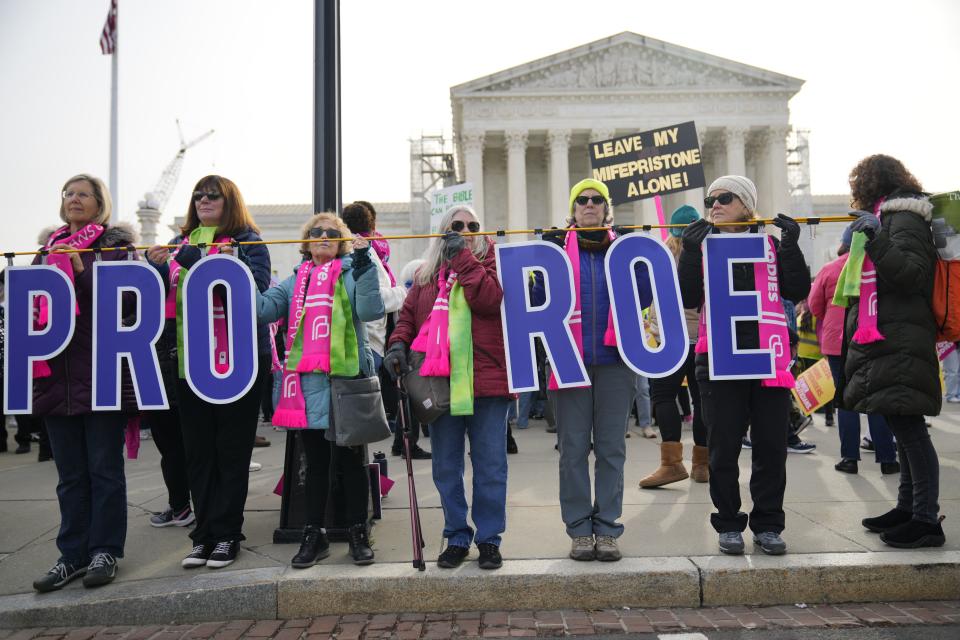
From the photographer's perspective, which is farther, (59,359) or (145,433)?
(145,433)

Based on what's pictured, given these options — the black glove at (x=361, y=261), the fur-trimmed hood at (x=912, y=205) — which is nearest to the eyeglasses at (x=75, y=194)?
the black glove at (x=361, y=261)

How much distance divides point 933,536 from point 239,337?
3955 millimetres

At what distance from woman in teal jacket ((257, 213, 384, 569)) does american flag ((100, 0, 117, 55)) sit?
19000 mm

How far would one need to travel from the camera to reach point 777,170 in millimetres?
45469

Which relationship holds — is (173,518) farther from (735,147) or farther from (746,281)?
(735,147)

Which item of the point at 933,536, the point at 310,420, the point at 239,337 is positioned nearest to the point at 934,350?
the point at 933,536

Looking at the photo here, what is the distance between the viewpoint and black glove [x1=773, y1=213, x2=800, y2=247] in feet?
12.1

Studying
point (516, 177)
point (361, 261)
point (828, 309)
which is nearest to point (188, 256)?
point (361, 261)

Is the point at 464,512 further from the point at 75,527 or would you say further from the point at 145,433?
the point at 145,433

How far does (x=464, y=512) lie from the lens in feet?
12.3

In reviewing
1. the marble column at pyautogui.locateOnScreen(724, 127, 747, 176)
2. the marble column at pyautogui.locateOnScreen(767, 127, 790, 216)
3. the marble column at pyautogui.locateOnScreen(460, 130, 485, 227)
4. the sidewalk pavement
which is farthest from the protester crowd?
the marble column at pyautogui.locateOnScreen(724, 127, 747, 176)

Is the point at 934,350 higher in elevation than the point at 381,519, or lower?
higher

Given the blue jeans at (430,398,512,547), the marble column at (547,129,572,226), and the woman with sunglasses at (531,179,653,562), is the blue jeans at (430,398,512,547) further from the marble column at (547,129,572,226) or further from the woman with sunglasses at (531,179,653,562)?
the marble column at (547,129,572,226)

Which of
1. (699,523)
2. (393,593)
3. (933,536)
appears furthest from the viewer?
(699,523)
